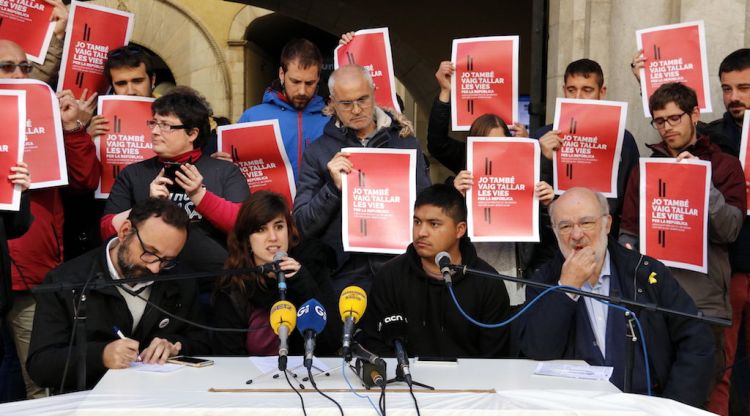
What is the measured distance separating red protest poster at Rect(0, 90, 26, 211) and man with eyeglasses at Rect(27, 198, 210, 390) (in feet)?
1.92

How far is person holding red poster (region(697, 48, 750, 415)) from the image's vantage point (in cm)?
606

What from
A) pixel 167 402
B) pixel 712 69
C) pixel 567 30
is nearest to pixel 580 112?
pixel 712 69

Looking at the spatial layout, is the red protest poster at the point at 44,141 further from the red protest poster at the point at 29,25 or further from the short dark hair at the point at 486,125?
the short dark hair at the point at 486,125

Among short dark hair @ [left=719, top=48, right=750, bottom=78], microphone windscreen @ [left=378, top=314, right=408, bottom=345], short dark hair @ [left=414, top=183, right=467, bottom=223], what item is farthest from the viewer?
short dark hair @ [left=719, top=48, right=750, bottom=78]

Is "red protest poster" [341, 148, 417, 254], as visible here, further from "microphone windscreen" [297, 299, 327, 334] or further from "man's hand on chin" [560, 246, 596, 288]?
"microphone windscreen" [297, 299, 327, 334]

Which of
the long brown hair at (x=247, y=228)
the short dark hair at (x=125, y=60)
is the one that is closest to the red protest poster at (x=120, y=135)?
the short dark hair at (x=125, y=60)

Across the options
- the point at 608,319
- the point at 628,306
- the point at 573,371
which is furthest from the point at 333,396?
the point at 608,319

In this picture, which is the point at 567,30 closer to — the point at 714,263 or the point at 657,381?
the point at 714,263

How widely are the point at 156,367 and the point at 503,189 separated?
2.26m

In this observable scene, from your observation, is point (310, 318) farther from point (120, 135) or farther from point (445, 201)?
point (120, 135)

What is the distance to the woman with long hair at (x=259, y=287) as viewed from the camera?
5.35 m

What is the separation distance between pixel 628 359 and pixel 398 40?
10701 mm

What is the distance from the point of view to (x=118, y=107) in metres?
6.30

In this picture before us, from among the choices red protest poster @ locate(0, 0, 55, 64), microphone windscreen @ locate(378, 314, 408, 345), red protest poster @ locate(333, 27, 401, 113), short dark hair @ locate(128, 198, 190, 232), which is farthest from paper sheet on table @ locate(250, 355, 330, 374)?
red protest poster @ locate(0, 0, 55, 64)
